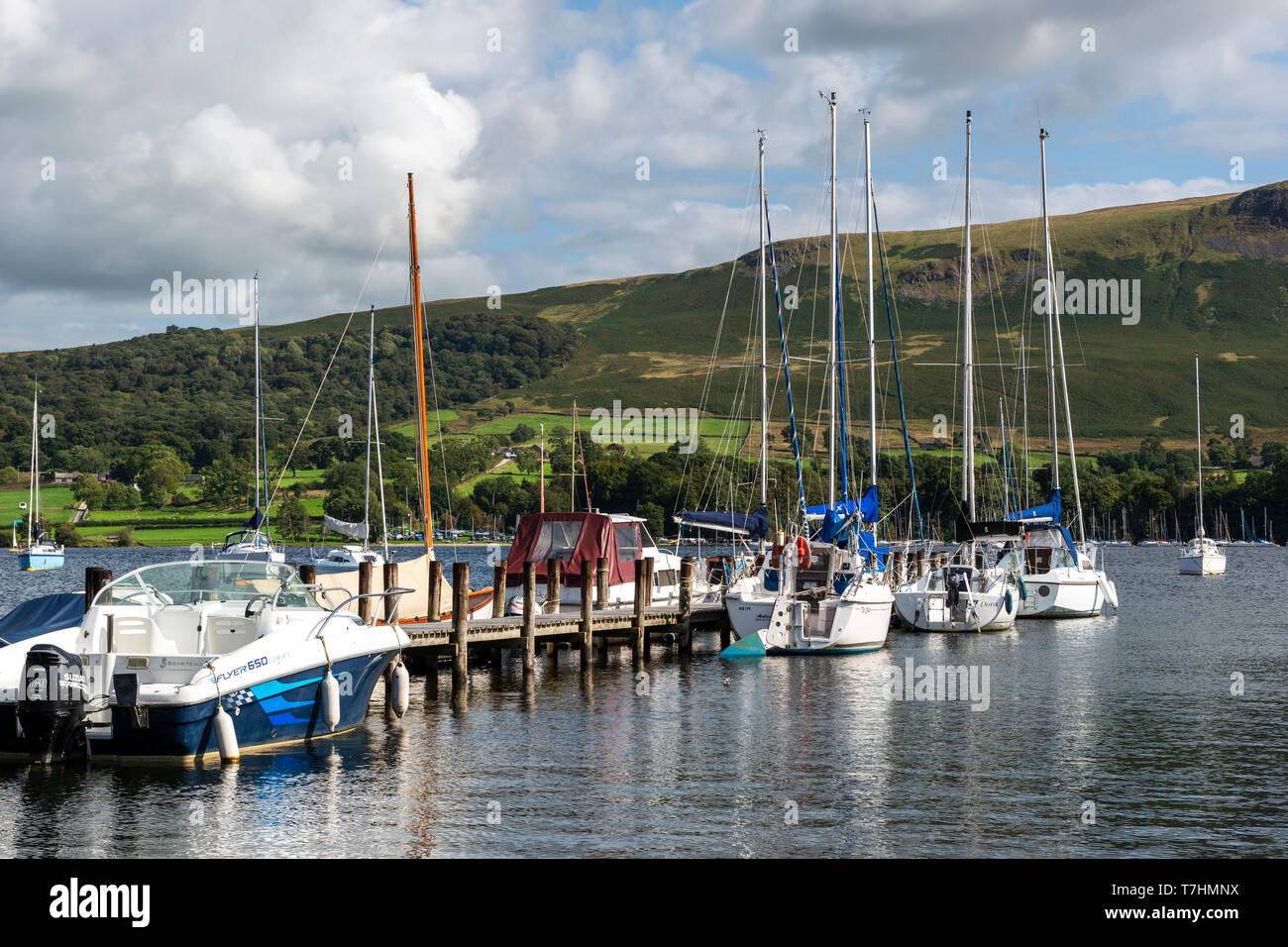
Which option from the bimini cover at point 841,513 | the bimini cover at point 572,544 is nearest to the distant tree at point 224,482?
the bimini cover at point 572,544

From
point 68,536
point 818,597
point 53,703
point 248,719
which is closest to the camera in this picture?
point 53,703

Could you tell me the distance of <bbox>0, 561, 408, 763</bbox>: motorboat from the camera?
19734 mm

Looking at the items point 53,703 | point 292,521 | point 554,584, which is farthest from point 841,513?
point 292,521

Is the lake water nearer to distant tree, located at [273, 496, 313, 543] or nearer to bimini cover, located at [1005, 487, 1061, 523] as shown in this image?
bimini cover, located at [1005, 487, 1061, 523]

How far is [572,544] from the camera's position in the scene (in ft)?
138

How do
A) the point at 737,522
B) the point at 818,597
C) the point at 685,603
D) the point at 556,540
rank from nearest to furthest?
the point at 818,597
the point at 685,603
the point at 556,540
the point at 737,522

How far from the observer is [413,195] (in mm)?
40000

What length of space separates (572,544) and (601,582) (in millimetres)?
Result: 2683

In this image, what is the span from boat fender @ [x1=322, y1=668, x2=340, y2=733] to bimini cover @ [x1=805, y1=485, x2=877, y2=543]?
2059cm

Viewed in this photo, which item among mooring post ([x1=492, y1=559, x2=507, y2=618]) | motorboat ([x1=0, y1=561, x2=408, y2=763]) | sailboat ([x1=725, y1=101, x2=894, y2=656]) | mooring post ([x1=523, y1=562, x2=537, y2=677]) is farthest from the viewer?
sailboat ([x1=725, y1=101, x2=894, y2=656])

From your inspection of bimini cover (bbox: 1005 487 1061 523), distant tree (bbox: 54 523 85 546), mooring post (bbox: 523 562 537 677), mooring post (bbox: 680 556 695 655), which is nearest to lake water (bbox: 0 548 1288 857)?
mooring post (bbox: 523 562 537 677)

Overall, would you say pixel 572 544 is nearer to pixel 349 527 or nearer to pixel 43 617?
pixel 43 617
